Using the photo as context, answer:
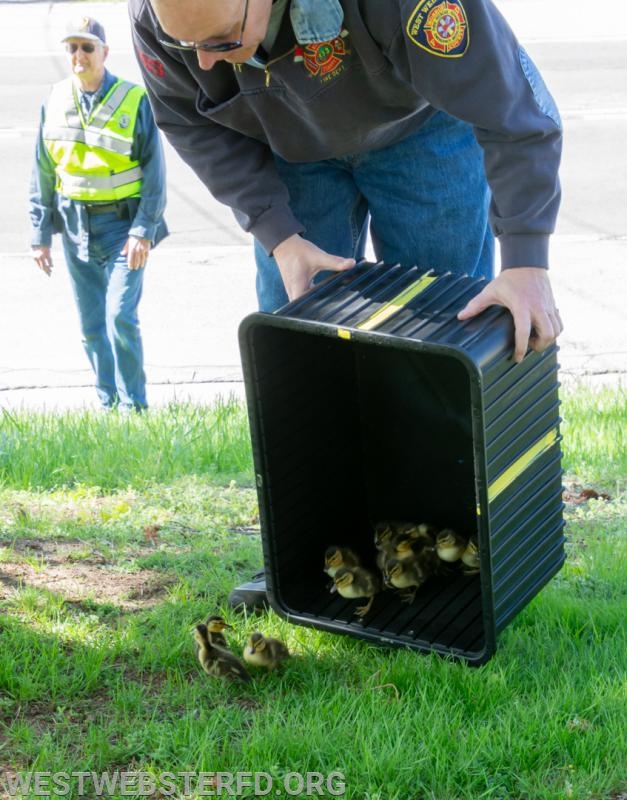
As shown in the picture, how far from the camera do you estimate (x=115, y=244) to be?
7598mm

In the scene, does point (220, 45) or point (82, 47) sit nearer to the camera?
point (220, 45)

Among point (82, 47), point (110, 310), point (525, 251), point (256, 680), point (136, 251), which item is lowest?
point (110, 310)

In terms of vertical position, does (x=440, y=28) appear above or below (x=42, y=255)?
above

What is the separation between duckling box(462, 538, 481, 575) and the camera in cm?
393

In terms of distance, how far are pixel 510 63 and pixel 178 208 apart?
8.20 m

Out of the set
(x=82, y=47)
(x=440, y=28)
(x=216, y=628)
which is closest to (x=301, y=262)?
(x=440, y=28)

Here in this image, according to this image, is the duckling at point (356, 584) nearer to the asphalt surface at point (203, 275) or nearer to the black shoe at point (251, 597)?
the black shoe at point (251, 597)

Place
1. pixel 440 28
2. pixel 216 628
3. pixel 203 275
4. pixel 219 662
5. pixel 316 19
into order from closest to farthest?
1. pixel 440 28
2. pixel 316 19
3. pixel 219 662
4. pixel 216 628
5. pixel 203 275

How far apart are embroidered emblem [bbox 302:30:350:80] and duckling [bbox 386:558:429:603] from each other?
1514 millimetres

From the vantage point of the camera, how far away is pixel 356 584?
3865mm

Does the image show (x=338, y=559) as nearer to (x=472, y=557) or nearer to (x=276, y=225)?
(x=472, y=557)

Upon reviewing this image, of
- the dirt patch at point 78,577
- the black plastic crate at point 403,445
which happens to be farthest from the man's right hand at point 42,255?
the black plastic crate at point 403,445

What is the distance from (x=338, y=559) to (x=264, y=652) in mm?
489

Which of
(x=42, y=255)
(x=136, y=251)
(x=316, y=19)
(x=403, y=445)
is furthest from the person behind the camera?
(x=42, y=255)
